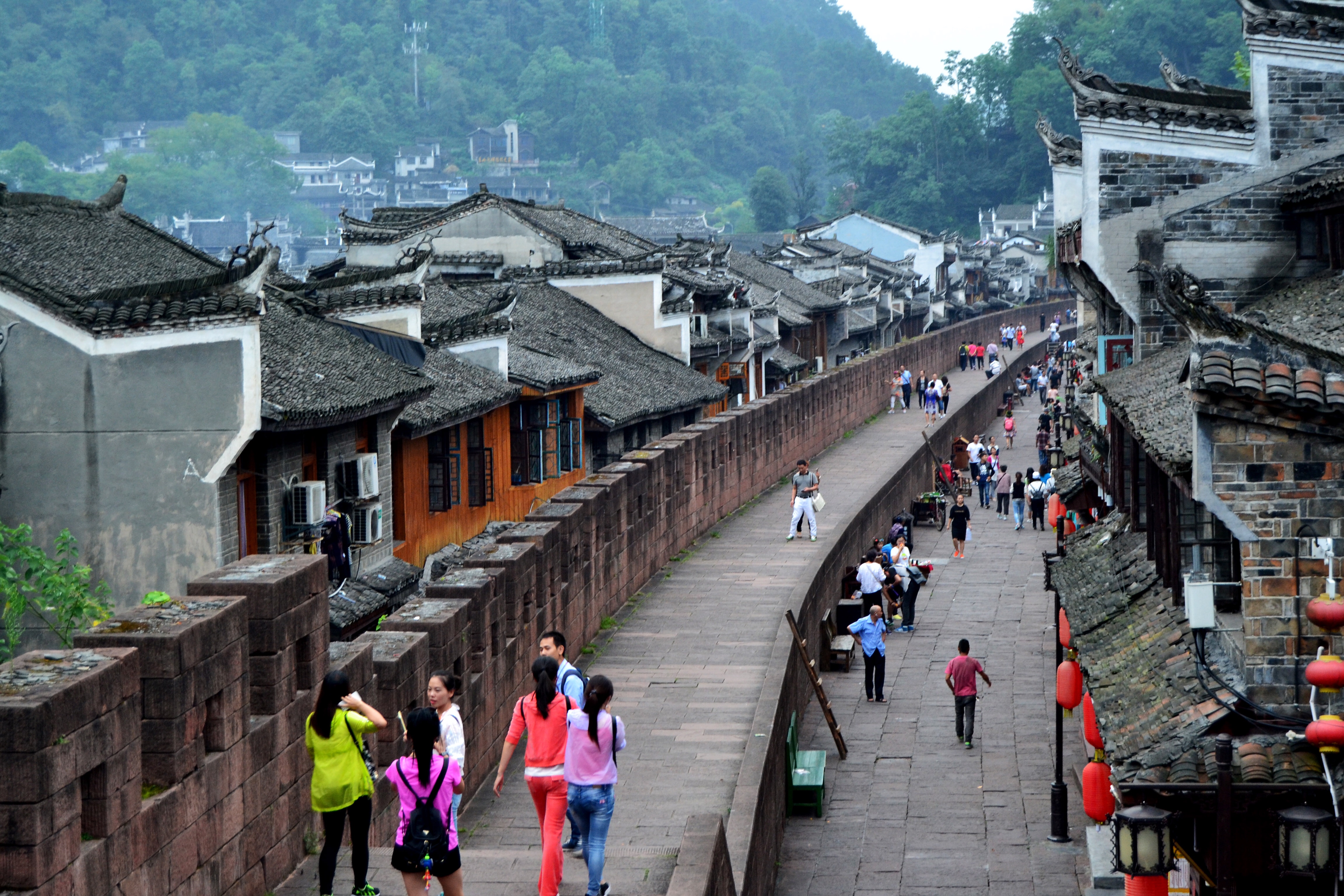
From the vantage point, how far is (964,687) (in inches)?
757

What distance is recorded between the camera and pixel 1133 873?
9.62m

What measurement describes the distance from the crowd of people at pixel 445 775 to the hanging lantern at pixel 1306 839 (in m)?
3.45

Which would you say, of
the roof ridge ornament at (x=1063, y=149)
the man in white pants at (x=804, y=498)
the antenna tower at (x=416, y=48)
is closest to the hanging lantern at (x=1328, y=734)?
the roof ridge ornament at (x=1063, y=149)

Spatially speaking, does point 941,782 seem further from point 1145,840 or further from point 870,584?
point 1145,840

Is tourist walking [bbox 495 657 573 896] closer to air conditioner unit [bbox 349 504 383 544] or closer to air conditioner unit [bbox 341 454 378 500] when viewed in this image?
air conditioner unit [bbox 341 454 378 500]

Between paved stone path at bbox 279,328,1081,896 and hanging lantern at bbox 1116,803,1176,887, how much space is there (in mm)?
2481

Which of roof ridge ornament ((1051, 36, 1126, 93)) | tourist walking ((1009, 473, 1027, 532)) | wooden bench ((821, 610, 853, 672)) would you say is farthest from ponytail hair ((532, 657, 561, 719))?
tourist walking ((1009, 473, 1027, 532))

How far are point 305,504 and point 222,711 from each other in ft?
30.3

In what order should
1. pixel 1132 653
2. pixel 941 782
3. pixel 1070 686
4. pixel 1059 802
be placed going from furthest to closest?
pixel 941 782
pixel 1070 686
pixel 1059 802
pixel 1132 653

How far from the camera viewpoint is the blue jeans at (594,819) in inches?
352

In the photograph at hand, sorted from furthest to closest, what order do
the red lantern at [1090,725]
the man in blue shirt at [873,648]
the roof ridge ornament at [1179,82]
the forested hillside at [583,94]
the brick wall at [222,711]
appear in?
the forested hillside at [583,94] → the roof ridge ornament at [1179,82] → the man in blue shirt at [873,648] → the red lantern at [1090,725] → the brick wall at [222,711]

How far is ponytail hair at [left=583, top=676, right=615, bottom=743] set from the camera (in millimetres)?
9016

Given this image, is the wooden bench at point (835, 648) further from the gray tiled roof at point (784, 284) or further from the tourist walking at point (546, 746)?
the gray tiled roof at point (784, 284)

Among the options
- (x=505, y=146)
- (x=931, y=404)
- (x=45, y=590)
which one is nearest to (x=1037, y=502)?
(x=931, y=404)
